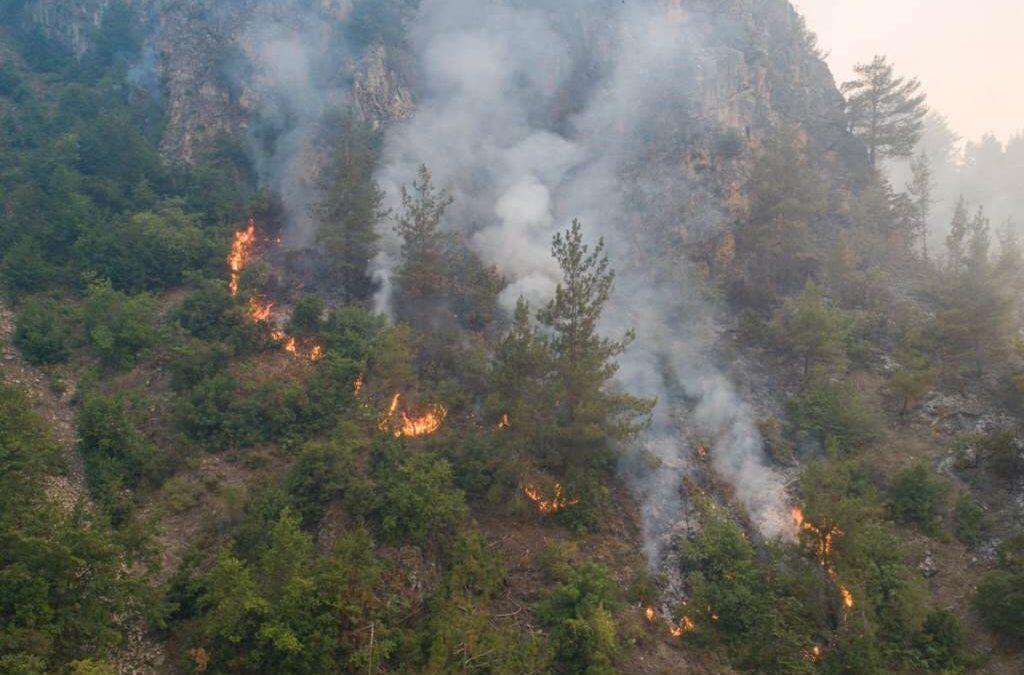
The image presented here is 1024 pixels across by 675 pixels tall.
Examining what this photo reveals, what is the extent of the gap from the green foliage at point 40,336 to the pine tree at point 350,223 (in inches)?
390

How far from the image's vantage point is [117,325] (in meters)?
21.8

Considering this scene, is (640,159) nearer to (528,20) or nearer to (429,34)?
(528,20)

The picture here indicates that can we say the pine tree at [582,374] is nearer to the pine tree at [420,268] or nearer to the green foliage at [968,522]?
the pine tree at [420,268]

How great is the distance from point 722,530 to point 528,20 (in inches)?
1411

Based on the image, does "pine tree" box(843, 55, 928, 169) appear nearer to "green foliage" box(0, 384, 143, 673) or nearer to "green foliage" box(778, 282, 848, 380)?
"green foliage" box(778, 282, 848, 380)

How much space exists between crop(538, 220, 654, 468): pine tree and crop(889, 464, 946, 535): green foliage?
8.26 metres

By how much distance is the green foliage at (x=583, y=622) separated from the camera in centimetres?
1395

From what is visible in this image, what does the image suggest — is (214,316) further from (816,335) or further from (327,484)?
(816,335)

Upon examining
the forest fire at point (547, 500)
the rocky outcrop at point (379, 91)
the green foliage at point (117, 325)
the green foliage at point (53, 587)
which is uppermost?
the rocky outcrop at point (379, 91)

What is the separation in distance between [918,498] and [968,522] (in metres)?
1.35

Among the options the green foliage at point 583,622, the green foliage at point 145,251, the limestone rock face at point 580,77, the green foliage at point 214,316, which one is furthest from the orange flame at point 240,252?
the green foliage at point 583,622

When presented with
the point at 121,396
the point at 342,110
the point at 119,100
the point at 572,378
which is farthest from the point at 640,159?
the point at 119,100

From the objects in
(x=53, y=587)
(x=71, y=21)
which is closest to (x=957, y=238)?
(x=53, y=587)

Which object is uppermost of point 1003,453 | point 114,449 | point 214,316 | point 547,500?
point 214,316
